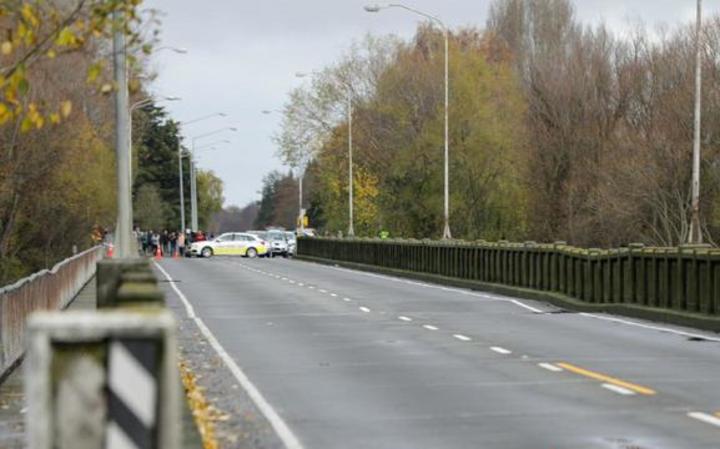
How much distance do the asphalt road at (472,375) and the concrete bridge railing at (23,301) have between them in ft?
9.17

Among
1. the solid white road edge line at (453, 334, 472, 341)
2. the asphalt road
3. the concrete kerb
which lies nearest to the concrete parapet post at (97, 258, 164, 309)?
the asphalt road

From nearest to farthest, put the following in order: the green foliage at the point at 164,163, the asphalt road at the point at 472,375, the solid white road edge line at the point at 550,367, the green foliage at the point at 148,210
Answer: the asphalt road at the point at 472,375 < the solid white road edge line at the point at 550,367 < the green foliage at the point at 148,210 < the green foliage at the point at 164,163

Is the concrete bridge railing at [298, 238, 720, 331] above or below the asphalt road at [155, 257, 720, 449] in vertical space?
above

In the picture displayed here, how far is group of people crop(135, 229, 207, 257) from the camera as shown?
9406cm

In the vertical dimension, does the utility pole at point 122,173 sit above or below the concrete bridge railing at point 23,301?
above

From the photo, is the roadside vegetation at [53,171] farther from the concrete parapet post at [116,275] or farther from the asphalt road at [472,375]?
the concrete parapet post at [116,275]

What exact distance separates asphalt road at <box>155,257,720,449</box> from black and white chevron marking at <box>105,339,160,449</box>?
7.14 metres

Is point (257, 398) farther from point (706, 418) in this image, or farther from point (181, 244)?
point (181, 244)

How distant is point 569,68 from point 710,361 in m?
49.3

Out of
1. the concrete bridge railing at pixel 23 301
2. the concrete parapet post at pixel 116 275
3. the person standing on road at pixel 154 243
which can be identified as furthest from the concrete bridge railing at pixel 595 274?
the person standing on road at pixel 154 243

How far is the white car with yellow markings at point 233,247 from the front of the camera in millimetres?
90562

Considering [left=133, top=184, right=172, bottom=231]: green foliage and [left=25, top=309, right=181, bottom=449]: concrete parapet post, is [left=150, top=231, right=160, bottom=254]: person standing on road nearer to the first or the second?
[left=133, top=184, right=172, bottom=231]: green foliage

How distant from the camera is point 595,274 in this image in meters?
30.9

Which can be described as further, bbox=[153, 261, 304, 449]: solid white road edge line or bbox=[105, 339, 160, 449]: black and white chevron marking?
bbox=[153, 261, 304, 449]: solid white road edge line
